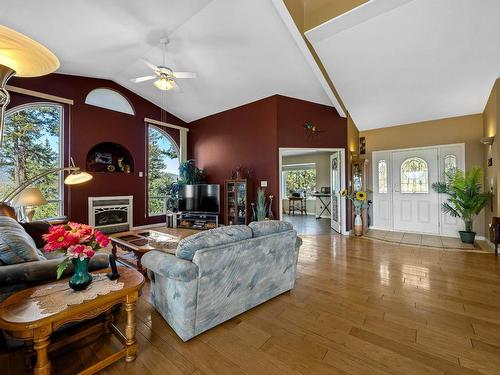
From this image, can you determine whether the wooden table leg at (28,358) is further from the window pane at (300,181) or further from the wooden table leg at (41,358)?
the window pane at (300,181)

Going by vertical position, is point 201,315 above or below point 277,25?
below

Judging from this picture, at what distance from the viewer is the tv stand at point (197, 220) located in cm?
625

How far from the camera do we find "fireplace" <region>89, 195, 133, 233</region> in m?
5.46

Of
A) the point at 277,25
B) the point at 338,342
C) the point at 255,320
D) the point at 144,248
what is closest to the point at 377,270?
the point at 338,342

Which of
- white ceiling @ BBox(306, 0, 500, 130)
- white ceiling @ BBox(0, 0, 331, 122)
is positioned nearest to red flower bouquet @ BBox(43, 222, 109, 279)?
white ceiling @ BBox(0, 0, 331, 122)

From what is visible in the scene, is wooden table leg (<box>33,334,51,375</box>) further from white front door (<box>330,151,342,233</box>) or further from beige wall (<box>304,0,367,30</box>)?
white front door (<box>330,151,342,233</box>)

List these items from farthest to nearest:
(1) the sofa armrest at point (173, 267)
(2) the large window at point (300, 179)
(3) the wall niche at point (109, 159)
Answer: (2) the large window at point (300, 179)
(3) the wall niche at point (109, 159)
(1) the sofa armrest at point (173, 267)

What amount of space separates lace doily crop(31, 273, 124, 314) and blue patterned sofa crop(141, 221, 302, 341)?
13.8 inches

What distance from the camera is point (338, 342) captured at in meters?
1.74

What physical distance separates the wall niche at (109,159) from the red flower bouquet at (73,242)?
4902 mm

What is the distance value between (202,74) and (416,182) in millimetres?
5605

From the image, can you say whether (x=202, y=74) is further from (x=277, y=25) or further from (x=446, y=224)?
(x=446, y=224)

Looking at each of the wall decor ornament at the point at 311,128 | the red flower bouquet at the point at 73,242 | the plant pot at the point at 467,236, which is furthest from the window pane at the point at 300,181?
the red flower bouquet at the point at 73,242

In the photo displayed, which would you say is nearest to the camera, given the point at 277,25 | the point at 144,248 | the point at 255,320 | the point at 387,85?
the point at 255,320
